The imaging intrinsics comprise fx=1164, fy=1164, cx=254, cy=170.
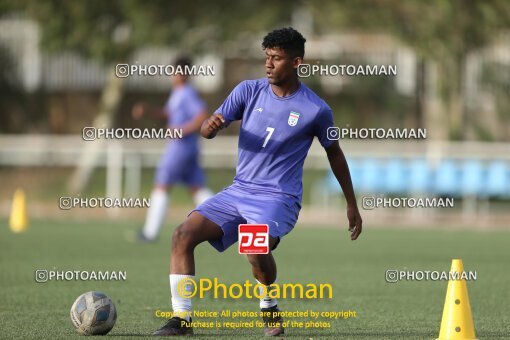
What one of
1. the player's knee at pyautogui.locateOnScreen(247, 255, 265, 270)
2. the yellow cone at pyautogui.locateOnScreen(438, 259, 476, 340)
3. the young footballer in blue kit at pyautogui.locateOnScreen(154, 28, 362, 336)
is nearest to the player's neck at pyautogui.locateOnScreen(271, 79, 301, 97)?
the young footballer in blue kit at pyautogui.locateOnScreen(154, 28, 362, 336)

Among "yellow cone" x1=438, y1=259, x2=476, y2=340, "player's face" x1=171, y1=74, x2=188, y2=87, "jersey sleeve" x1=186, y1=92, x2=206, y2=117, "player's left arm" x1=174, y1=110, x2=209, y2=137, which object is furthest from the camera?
"jersey sleeve" x1=186, y1=92, x2=206, y2=117

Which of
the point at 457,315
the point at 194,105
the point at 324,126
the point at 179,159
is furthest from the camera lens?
the point at 179,159

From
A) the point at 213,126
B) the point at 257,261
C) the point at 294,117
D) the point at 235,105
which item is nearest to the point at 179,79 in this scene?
the point at 235,105

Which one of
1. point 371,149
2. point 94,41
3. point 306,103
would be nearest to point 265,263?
point 306,103

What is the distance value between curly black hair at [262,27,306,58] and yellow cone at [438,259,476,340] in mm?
1915

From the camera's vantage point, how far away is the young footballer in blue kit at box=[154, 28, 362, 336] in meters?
8.42

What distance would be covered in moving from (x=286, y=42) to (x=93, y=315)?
241 cm

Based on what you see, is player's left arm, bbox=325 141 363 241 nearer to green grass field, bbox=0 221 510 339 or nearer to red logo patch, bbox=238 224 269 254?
red logo patch, bbox=238 224 269 254

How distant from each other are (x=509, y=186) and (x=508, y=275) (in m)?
11.6

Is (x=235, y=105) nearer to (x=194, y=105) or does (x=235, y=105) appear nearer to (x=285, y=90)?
(x=285, y=90)

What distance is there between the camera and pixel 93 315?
27.3 ft

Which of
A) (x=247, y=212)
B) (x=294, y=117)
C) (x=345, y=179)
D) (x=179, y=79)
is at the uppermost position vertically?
(x=179, y=79)

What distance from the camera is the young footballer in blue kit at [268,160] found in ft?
27.6

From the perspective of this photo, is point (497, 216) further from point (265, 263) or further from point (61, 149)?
point (265, 263)
